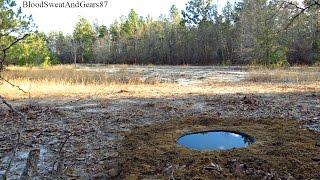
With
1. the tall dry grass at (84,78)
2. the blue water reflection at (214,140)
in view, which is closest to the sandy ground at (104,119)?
the blue water reflection at (214,140)

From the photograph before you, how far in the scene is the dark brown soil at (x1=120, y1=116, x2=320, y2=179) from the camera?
12.4ft

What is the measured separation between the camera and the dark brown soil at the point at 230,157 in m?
3.78

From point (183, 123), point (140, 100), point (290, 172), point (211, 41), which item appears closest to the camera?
point (290, 172)

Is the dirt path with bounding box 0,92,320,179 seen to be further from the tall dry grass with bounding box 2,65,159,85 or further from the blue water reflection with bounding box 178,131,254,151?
the tall dry grass with bounding box 2,65,159,85

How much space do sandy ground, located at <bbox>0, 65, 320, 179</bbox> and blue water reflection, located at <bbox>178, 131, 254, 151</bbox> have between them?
1036 mm

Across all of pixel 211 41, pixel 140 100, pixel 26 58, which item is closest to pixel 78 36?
pixel 211 41

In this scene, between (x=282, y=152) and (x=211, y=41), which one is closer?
(x=282, y=152)

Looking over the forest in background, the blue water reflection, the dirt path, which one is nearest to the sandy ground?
the dirt path

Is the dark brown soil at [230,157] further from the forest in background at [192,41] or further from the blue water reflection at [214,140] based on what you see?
the forest in background at [192,41]

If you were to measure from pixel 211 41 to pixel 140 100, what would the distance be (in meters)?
36.3

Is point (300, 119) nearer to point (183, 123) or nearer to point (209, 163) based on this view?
point (183, 123)

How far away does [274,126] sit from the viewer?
5918mm

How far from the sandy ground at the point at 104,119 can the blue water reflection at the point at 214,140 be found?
1.04m

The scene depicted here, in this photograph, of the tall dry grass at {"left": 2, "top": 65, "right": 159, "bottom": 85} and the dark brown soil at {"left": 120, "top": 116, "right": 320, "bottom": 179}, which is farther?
the tall dry grass at {"left": 2, "top": 65, "right": 159, "bottom": 85}
